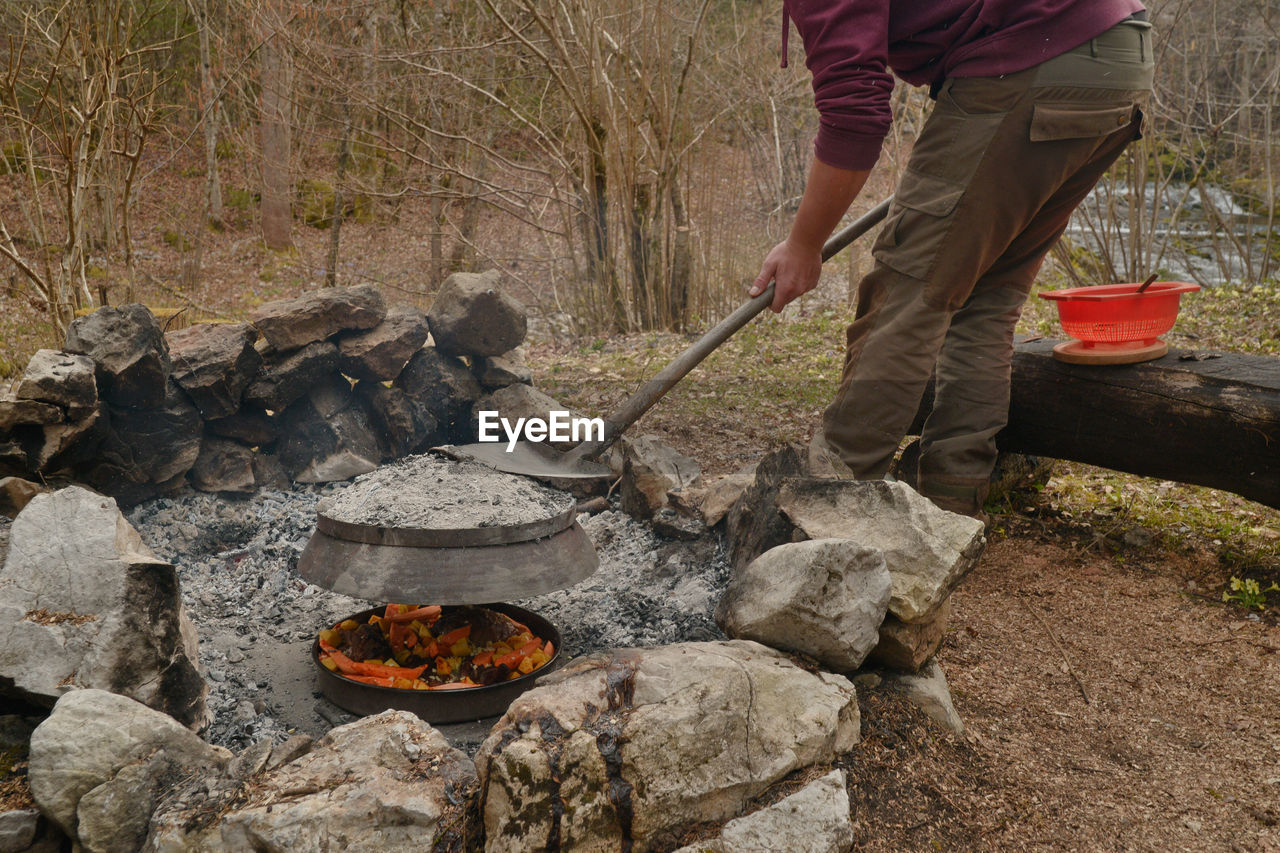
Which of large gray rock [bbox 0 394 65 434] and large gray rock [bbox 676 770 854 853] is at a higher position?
large gray rock [bbox 0 394 65 434]

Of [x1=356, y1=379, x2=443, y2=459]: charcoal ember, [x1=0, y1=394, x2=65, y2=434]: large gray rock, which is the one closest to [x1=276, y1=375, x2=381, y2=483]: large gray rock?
[x1=356, y1=379, x2=443, y2=459]: charcoal ember

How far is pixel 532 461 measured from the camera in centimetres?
253

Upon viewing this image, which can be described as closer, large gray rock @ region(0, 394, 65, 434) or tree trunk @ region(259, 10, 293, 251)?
large gray rock @ region(0, 394, 65, 434)

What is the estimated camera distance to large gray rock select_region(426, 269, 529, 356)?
11.5 ft

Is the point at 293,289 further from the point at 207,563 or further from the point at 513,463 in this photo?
the point at 513,463

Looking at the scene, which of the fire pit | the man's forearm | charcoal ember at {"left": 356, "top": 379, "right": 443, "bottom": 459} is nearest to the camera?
the fire pit

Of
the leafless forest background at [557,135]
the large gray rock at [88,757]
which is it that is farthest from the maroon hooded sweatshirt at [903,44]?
the leafless forest background at [557,135]

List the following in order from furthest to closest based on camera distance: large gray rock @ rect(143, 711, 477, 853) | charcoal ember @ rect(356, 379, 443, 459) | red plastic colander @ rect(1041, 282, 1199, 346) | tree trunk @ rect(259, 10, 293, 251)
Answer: tree trunk @ rect(259, 10, 293, 251) < charcoal ember @ rect(356, 379, 443, 459) < red plastic colander @ rect(1041, 282, 1199, 346) < large gray rock @ rect(143, 711, 477, 853)

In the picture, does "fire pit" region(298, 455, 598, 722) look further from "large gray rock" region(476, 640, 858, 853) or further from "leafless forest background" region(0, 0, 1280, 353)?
"leafless forest background" region(0, 0, 1280, 353)

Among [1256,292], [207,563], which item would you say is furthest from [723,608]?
[1256,292]

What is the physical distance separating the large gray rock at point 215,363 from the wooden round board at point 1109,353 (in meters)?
2.78

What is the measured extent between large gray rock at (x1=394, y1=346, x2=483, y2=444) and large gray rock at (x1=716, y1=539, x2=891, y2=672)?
6.40 feet

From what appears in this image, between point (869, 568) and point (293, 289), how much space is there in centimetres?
979

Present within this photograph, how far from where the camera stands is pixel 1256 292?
6.51 meters
